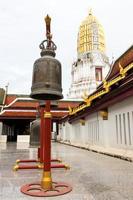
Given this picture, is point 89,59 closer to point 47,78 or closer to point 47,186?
point 47,78

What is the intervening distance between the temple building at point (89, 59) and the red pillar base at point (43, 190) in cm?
4390

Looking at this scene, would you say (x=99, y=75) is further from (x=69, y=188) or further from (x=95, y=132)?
(x=69, y=188)

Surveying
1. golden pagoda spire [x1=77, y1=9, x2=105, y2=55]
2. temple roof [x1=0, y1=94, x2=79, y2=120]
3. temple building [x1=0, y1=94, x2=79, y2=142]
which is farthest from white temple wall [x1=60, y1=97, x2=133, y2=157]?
golden pagoda spire [x1=77, y1=9, x2=105, y2=55]

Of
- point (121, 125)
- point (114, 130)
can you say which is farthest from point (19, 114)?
point (121, 125)

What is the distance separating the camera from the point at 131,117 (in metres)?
9.43

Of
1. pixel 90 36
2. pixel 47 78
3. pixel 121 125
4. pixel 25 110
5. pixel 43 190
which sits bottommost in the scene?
pixel 43 190

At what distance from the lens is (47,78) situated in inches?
189

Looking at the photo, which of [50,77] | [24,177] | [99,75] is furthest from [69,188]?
[99,75]

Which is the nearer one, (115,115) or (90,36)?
(115,115)

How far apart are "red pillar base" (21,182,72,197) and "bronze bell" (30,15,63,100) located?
1783 millimetres

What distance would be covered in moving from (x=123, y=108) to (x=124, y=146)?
5.17 ft

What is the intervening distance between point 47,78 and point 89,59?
48.2 metres

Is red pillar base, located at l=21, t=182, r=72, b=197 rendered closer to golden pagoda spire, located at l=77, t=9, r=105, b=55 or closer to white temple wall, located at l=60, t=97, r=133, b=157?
white temple wall, located at l=60, t=97, r=133, b=157

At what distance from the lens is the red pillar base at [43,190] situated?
4.25 meters
